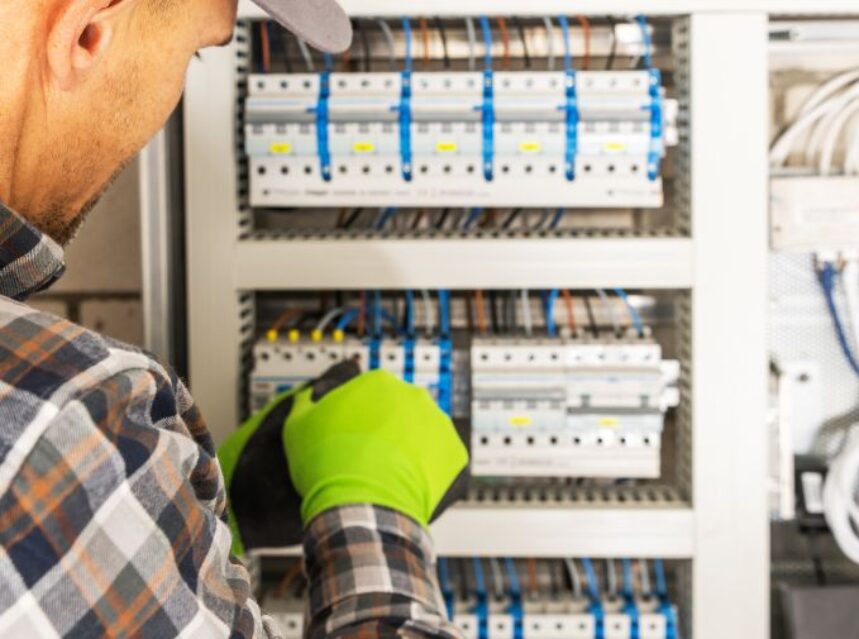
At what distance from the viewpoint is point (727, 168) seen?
1.44 metres

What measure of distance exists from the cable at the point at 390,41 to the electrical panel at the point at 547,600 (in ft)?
2.68

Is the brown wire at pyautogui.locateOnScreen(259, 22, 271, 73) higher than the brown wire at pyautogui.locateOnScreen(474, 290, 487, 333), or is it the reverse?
the brown wire at pyautogui.locateOnScreen(259, 22, 271, 73)

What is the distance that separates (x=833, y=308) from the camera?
1711 mm

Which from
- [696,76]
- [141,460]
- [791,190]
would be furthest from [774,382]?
[141,460]

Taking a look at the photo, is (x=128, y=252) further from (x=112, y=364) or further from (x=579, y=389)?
(x=112, y=364)

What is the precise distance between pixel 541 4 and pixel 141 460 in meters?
1.03

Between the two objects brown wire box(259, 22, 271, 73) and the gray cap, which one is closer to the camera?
Result: the gray cap

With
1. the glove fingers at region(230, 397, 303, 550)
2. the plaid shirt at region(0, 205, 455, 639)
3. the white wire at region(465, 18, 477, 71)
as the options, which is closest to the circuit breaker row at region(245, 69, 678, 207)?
the white wire at region(465, 18, 477, 71)

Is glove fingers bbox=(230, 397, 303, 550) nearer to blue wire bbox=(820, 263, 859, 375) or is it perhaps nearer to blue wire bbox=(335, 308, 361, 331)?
blue wire bbox=(335, 308, 361, 331)

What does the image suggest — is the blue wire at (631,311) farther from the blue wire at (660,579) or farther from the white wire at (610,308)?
the blue wire at (660,579)

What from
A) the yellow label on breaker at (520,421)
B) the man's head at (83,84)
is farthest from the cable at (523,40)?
the man's head at (83,84)

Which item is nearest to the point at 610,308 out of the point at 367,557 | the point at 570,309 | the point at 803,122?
the point at 570,309

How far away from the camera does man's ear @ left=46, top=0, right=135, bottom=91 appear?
627mm

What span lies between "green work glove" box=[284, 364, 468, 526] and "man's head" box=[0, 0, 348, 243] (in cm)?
44
